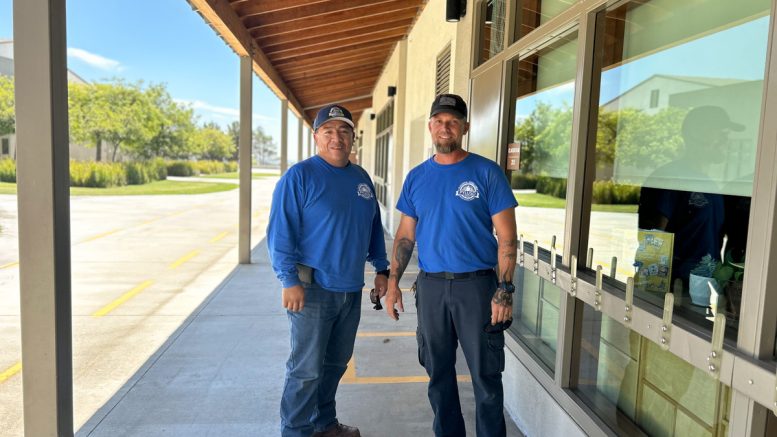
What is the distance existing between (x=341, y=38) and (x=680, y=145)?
7.62 m

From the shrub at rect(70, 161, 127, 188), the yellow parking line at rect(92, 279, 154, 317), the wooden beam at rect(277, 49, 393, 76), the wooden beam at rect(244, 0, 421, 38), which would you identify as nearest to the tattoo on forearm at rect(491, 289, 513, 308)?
the yellow parking line at rect(92, 279, 154, 317)

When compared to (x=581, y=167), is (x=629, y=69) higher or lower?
higher

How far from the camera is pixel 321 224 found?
2.90 meters

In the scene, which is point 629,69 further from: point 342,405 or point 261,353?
point 261,353

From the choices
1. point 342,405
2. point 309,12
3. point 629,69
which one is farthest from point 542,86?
point 309,12

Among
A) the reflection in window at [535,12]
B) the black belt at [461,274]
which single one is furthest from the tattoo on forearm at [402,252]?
the reflection in window at [535,12]

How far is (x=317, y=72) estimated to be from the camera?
474 inches

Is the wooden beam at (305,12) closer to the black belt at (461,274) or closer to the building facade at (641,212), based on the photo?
the building facade at (641,212)

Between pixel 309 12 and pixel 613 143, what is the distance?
17.9 feet

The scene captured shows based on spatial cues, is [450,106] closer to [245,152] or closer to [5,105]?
[245,152]

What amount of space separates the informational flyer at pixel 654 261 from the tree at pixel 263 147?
437 ft

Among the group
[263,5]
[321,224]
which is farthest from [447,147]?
[263,5]

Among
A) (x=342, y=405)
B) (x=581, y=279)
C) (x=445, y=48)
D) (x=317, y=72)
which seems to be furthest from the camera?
(x=317, y=72)

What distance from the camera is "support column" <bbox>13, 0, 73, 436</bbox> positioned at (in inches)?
97.7
